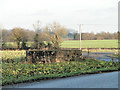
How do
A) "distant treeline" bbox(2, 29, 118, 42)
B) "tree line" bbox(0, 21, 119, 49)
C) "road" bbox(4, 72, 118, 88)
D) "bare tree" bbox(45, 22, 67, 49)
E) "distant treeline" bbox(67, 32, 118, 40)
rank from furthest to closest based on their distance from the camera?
1. "distant treeline" bbox(67, 32, 118, 40)
2. "distant treeline" bbox(2, 29, 118, 42)
3. "tree line" bbox(0, 21, 119, 49)
4. "bare tree" bbox(45, 22, 67, 49)
5. "road" bbox(4, 72, 118, 88)

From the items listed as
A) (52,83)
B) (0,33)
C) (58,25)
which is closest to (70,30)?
(58,25)

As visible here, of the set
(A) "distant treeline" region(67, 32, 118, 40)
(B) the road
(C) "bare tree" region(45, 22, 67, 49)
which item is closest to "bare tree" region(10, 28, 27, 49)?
(C) "bare tree" region(45, 22, 67, 49)

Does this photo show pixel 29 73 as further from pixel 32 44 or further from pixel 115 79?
pixel 32 44

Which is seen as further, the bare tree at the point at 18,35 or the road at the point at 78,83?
the bare tree at the point at 18,35

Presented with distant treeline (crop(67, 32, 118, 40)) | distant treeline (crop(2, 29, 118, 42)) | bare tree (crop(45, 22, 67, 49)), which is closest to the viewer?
bare tree (crop(45, 22, 67, 49))

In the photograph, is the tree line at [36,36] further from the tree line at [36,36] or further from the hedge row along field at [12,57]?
the hedge row along field at [12,57]

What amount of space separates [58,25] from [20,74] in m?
11.2

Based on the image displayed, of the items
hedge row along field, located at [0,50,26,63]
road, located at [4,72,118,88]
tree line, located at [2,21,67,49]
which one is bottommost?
road, located at [4,72,118,88]

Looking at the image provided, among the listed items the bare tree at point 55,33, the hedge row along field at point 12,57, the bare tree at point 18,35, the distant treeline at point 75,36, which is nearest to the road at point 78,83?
the hedge row along field at point 12,57

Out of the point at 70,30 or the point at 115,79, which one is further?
the point at 70,30

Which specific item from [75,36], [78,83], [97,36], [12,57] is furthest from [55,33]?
[78,83]

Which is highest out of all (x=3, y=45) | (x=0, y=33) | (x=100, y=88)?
(x=0, y=33)

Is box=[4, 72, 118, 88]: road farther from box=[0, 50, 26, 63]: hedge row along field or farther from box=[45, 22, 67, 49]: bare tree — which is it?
box=[45, 22, 67, 49]: bare tree

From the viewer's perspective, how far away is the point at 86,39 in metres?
23.3
